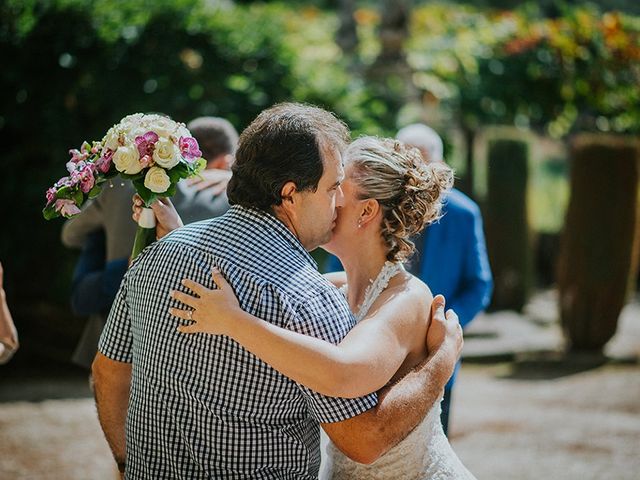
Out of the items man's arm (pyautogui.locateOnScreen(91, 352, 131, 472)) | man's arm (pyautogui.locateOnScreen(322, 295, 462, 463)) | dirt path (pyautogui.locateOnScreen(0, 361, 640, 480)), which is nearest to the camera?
man's arm (pyautogui.locateOnScreen(322, 295, 462, 463))

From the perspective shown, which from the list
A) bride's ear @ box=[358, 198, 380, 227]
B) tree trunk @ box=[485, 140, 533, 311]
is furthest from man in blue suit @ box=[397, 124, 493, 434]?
tree trunk @ box=[485, 140, 533, 311]

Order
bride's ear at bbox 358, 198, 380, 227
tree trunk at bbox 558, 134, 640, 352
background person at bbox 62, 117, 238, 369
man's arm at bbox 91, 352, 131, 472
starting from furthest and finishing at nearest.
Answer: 1. tree trunk at bbox 558, 134, 640, 352
2. background person at bbox 62, 117, 238, 369
3. bride's ear at bbox 358, 198, 380, 227
4. man's arm at bbox 91, 352, 131, 472

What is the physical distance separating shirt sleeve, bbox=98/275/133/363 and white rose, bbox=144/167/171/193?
0.29 meters

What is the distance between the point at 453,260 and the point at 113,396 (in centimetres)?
237

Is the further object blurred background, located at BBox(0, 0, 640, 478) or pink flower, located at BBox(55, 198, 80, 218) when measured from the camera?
blurred background, located at BBox(0, 0, 640, 478)

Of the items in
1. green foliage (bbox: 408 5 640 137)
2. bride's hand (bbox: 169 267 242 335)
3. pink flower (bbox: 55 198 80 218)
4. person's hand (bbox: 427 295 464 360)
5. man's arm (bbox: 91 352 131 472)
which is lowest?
green foliage (bbox: 408 5 640 137)

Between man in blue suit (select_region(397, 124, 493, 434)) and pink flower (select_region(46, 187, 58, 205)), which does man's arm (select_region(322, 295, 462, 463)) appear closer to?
pink flower (select_region(46, 187, 58, 205))

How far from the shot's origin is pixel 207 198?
372 cm

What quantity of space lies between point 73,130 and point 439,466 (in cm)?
618

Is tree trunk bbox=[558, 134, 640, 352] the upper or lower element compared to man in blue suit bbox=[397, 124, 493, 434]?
lower

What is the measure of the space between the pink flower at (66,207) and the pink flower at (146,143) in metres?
0.28

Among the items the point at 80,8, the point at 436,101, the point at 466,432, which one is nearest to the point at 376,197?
the point at 466,432

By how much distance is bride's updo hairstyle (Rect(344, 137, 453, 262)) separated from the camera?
291 centimetres

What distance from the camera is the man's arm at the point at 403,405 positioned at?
7.60 feet
